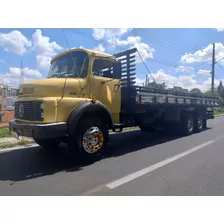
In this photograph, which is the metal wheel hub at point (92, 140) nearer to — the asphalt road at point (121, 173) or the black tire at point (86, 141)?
the black tire at point (86, 141)

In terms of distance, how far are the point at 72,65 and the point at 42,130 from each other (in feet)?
6.42

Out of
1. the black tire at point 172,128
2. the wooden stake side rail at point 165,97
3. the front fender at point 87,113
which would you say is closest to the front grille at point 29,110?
the front fender at point 87,113

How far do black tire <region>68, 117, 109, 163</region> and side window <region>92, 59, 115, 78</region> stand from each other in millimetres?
1281

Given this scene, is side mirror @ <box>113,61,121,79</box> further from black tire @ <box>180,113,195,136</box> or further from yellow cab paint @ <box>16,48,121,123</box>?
black tire @ <box>180,113,195,136</box>

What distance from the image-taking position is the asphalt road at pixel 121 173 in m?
3.17

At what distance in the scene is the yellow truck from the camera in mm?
4099

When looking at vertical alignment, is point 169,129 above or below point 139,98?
below

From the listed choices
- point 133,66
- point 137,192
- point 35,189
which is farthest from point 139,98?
point 35,189

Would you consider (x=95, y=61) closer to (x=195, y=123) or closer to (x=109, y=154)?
(x=109, y=154)

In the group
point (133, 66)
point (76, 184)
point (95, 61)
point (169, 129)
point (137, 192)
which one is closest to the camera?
point (137, 192)

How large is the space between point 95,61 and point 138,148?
9.26 feet

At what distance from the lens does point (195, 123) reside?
8977mm

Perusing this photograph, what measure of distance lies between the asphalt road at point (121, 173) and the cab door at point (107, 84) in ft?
4.38

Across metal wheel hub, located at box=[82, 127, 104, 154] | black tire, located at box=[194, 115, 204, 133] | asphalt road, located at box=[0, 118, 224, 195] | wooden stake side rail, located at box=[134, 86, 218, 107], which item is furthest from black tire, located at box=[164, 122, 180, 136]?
metal wheel hub, located at box=[82, 127, 104, 154]
